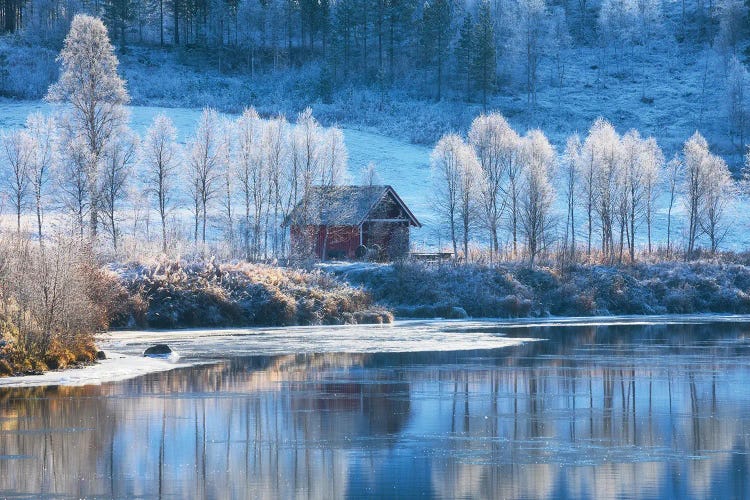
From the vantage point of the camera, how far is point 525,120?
11700 cm

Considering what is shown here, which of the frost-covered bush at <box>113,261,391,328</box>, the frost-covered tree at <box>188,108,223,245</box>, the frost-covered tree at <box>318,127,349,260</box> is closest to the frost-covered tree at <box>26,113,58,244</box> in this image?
the frost-covered tree at <box>188,108,223,245</box>

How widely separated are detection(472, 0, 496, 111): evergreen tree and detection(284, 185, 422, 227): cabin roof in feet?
176

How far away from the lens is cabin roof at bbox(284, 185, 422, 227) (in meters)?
64.8

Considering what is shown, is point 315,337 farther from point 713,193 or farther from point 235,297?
point 713,193

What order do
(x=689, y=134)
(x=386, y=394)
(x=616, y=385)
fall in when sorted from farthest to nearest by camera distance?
(x=689, y=134) < (x=616, y=385) < (x=386, y=394)

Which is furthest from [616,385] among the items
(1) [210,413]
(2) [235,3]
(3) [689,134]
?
(2) [235,3]

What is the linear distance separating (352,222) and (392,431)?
157 ft

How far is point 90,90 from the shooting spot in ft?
198

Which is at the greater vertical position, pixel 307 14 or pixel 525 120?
pixel 307 14

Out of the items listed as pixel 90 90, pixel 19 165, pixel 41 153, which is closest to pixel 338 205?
pixel 90 90

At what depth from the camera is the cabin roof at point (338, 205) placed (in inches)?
2549

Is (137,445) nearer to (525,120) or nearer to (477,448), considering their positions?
(477,448)

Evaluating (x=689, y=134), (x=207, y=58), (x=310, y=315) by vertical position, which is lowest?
(x=310, y=315)

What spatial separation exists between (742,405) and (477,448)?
24.8ft
